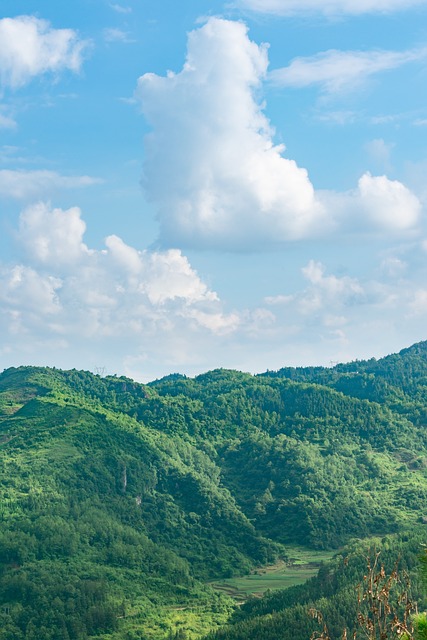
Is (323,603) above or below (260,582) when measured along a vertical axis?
above

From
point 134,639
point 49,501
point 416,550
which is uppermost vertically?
point 49,501

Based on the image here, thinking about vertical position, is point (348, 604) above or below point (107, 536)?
below

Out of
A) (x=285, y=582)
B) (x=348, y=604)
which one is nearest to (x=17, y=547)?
(x=285, y=582)

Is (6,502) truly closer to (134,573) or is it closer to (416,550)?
(134,573)

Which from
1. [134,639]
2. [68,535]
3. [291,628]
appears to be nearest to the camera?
[291,628]

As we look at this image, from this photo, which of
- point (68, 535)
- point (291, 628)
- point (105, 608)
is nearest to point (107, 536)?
point (68, 535)

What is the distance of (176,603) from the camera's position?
163625mm

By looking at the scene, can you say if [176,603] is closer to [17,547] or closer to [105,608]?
[105,608]

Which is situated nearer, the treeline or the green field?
the treeline

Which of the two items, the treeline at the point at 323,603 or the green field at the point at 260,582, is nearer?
the treeline at the point at 323,603

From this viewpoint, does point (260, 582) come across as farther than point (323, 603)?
Yes

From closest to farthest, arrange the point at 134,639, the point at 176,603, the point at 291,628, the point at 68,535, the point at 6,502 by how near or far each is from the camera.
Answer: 1. the point at 291,628
2. the point at 134,639
3. the point at 176,603
4. the point at 68,535
5. the point at 6,502

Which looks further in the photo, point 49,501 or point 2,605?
point 49,501

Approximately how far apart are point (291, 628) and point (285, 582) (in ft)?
208
